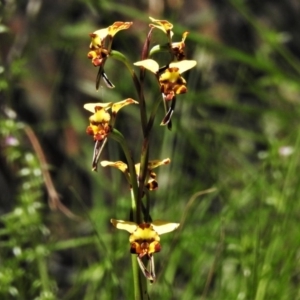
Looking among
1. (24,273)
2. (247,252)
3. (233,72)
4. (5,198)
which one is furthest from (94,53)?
(233,72)

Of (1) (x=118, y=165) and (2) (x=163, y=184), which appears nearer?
(1) (x=118, y=165)

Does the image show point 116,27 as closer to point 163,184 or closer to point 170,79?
point 170,79

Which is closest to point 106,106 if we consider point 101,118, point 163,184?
point 101,118

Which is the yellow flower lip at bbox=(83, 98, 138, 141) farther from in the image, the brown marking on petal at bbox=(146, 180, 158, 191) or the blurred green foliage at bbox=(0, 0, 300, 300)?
the blurred green foliage at bbox=(0, 0, 300, 300)

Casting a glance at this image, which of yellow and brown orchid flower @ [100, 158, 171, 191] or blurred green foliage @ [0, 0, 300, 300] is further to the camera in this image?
blurred green foliage @ [0, 0, 300, 300]

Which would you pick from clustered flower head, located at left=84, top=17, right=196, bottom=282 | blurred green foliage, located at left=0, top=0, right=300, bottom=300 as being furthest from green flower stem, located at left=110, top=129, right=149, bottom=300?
blurred green foliage, located at left=0, top=0, right=300, bottom=300

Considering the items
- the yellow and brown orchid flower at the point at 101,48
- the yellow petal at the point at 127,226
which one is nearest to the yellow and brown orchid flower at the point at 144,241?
the yellow petal at the point at 127,226

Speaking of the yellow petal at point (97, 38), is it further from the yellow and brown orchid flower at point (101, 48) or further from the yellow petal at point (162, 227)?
the yellow petal at point (162, 227)

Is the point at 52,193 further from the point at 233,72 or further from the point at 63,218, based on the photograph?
the point at 233,72

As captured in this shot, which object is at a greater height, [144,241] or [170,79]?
[170,79]
